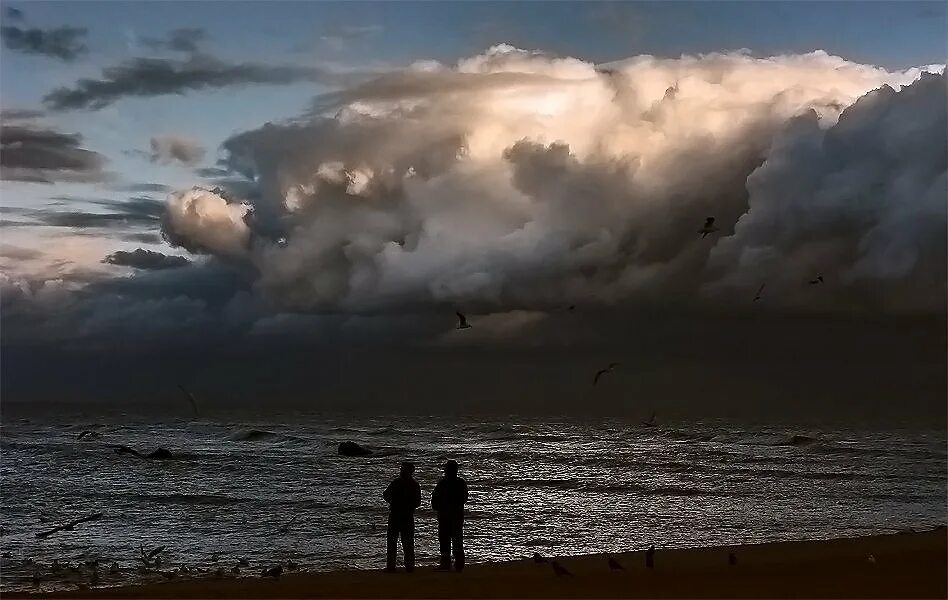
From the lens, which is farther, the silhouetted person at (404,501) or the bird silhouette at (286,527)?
the bird silhouette at (286,527)

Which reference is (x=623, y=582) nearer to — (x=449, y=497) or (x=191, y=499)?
(x=449, y=497)

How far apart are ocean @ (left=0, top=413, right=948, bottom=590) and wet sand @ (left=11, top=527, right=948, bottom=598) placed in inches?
141

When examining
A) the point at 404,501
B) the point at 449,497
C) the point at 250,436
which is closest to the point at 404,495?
the point at 404,501

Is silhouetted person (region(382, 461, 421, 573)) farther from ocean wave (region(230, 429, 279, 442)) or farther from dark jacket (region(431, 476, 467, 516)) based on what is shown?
ocean wave (region(230, 429, 279, 442))

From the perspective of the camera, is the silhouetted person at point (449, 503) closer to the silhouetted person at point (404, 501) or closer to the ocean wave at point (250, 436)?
the silhouetted person at point (404, 501)

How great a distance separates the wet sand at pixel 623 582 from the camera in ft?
37.1

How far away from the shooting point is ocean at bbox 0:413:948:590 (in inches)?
765

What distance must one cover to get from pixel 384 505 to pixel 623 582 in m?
16.9

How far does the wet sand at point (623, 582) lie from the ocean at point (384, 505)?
3583mm

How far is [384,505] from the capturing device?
2808 centimetres

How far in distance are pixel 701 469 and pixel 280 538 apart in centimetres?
2833

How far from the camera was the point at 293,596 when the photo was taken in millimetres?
11812

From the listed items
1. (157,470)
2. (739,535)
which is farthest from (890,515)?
(157,470)

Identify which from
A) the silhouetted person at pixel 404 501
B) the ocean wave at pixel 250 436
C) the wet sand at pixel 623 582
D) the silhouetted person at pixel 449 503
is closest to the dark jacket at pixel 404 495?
the silhouetted person at pixel 404 501
